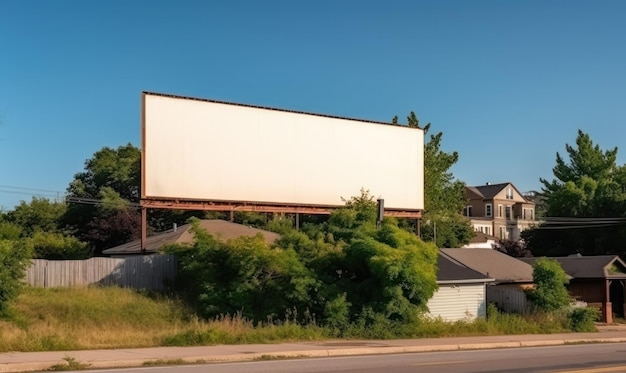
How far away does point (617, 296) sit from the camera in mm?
46562

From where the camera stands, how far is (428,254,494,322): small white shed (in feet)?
108

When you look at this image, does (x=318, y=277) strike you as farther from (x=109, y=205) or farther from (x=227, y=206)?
(x=109, y=205)

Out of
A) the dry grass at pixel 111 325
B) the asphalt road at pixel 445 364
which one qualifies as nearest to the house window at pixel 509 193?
the dry grass at pixel 111 325

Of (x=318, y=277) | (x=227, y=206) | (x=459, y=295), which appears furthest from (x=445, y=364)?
(x=227, y=206)

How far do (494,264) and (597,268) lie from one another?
6.83 m

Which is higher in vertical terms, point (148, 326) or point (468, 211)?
point (468, 211)

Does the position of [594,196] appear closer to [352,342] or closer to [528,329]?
[528,329]

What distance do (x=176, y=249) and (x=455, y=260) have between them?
1405 centimetres

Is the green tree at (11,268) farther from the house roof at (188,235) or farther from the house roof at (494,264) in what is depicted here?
the house roof at (494,264)

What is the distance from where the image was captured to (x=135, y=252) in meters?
41.1

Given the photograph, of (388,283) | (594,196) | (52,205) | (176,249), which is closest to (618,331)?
(388,283)

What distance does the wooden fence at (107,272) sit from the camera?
32.8 metres

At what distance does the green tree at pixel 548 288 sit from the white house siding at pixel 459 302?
2.66m

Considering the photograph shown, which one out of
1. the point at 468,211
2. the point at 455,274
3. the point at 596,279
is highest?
the point at 468,211
